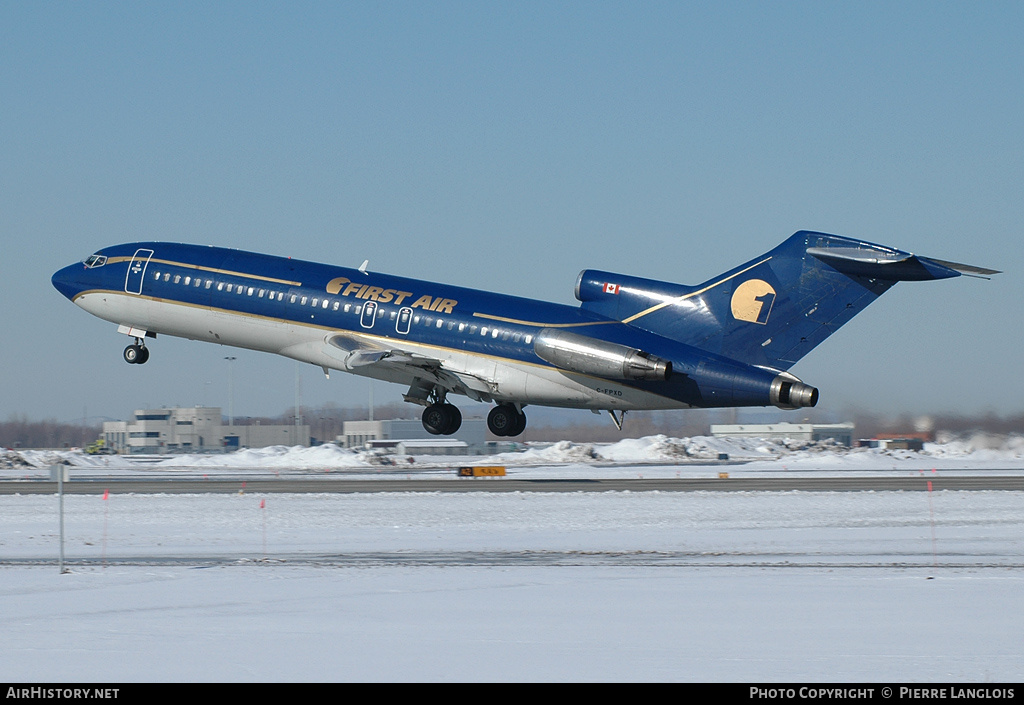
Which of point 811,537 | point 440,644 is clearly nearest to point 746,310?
point 811,537

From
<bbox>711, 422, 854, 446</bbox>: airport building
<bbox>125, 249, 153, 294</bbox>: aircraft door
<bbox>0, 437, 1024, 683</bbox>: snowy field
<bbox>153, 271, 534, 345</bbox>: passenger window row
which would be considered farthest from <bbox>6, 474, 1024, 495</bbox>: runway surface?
<bbox>711, 422, 854, 446</bbox>: airport building

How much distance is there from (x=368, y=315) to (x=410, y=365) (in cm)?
225

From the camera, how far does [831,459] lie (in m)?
78.4

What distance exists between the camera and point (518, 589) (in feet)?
72.7

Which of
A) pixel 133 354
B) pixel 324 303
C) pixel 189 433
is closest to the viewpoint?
pixel 324 303

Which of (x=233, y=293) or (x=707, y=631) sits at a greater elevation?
(x=233, y=293)

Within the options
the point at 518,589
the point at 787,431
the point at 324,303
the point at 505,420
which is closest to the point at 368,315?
the point at 324,303

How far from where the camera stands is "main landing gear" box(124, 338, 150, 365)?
41.7 metres

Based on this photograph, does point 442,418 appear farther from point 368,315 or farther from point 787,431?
point 787,431

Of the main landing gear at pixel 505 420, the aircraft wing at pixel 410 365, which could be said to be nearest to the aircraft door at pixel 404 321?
the aircraft wing at pixel 410 365

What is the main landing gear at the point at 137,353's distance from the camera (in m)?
41.7
